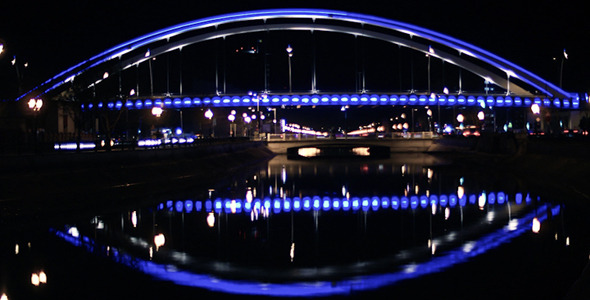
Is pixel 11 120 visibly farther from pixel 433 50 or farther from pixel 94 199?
pixel 433 50

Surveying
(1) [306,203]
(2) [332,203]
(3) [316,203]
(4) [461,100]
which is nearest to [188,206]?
(1) [306,203]

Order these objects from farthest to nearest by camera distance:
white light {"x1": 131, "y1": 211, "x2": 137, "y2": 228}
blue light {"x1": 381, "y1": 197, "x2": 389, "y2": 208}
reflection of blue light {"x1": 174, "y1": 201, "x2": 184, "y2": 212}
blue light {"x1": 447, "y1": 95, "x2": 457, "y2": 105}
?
blue light {"x1": 447, "y1": 95, "x2": 457, "y2": 105}
blue light {"x1": 381, "y1": 197, "x2": 389, "y2": 208}
reflection of blue light {"x1": 174, "y1": 201, "x2": 184, "y2": 212}
white light {"x1": 131, "y1": 211, "x2": 137, "y2": 228}

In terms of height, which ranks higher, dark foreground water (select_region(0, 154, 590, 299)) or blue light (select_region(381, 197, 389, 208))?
dark foreground water (select_region(0, 154, 590, 299))

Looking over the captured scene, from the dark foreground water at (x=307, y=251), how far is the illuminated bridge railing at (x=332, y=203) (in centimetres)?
9

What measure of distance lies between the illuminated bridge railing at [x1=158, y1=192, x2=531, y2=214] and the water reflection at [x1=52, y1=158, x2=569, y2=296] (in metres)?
0.04

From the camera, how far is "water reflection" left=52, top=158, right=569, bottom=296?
1312cm

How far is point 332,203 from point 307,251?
11.8m

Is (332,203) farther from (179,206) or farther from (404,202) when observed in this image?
(179,206)

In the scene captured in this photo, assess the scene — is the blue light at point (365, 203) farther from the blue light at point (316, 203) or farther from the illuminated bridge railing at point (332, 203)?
the blue light at point (316, 203)

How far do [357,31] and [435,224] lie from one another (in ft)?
329

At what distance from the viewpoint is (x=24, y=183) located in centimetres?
2669

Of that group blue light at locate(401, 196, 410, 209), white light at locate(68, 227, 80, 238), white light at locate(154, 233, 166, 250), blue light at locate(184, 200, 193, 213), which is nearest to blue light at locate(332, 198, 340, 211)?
blue light at locate(401, 196, 410, 209)

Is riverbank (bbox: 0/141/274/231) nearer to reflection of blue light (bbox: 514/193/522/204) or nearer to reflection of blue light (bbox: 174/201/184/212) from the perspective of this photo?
reflection of blue light (bbox: 174/201/184/212)

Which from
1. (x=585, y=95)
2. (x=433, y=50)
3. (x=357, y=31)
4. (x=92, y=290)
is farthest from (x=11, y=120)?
(x=585, y=95)
